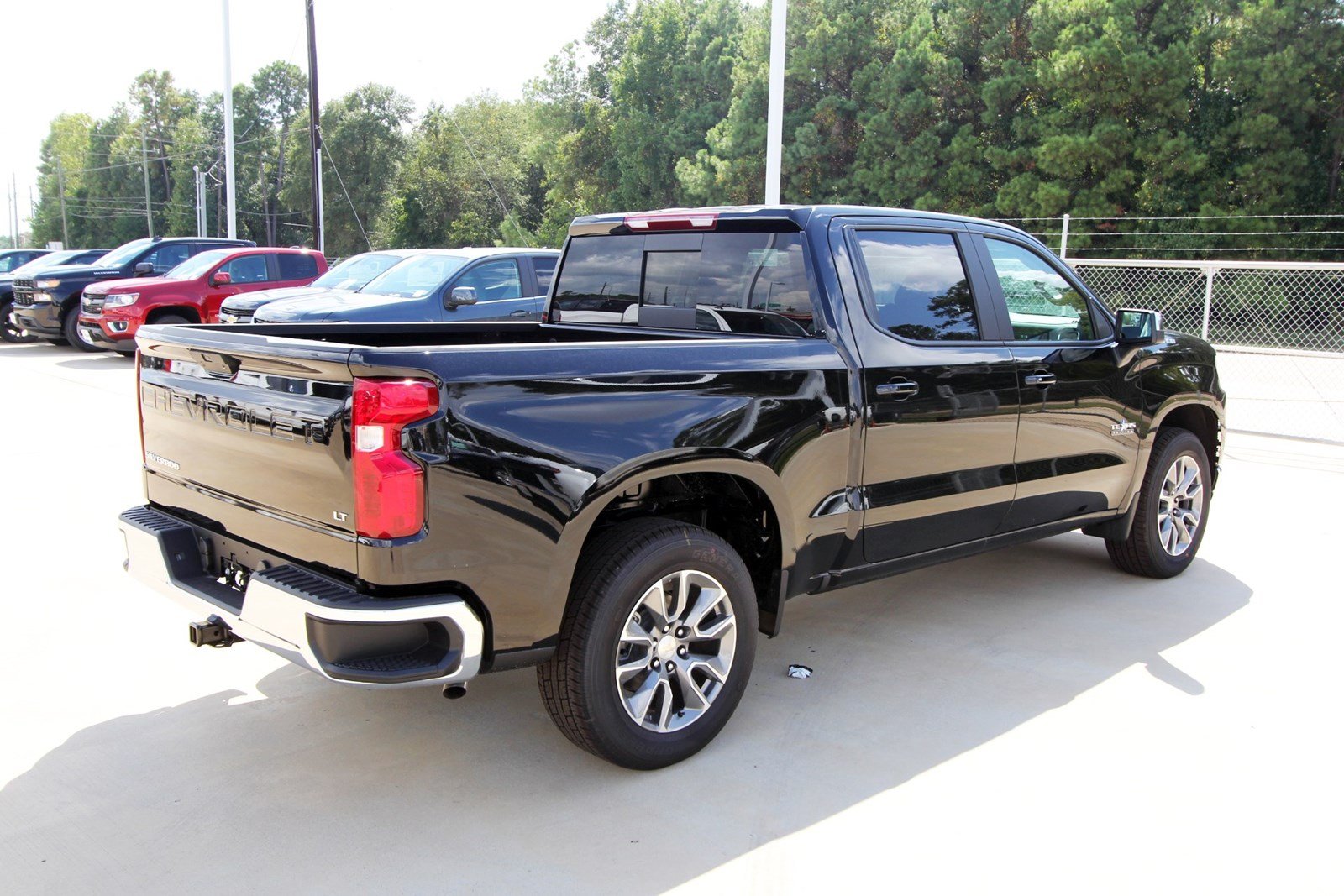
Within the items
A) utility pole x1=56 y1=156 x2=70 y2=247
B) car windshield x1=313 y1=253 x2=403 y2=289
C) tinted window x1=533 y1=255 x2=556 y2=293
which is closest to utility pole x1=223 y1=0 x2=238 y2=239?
car windshield x1=313 y1=253 x2=403 y2=289

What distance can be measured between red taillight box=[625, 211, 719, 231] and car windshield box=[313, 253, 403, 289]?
936 cm

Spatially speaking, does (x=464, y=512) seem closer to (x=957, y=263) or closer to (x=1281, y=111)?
(x=957, y=263)

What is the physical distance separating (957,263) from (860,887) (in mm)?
2750

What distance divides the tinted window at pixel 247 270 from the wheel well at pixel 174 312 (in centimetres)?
76

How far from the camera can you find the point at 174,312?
52.9ft

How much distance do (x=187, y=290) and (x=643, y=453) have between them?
47.8ft

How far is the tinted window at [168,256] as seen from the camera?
61.3 ft

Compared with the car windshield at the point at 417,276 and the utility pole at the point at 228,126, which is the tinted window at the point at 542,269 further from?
the utility pole at the point at 228,126

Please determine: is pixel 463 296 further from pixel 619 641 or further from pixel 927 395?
pixel 619 641

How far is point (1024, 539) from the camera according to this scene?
16.9 ft

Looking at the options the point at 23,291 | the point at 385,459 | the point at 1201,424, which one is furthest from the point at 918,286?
the point at 23,291

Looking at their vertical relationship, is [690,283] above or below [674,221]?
below

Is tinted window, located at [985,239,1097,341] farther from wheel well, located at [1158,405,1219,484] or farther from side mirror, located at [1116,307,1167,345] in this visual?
wheel well, located at [1158,405,1219,484]

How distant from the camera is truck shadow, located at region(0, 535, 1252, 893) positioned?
3133 millimetres
